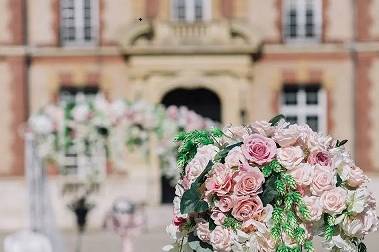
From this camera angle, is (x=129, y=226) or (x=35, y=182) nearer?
(x=129, y=226)

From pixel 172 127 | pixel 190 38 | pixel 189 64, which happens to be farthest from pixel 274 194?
pixel 190 38

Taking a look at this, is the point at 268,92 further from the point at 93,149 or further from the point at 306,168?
the point at 306,168

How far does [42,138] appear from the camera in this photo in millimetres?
16141

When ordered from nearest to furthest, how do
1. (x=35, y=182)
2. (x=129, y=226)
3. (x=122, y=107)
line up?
(x=129, y=226) → (x=122, y=107) → (x=35, y=182)

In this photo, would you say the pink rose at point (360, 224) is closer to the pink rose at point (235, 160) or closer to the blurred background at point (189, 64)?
the pink rose at point (235, 160)


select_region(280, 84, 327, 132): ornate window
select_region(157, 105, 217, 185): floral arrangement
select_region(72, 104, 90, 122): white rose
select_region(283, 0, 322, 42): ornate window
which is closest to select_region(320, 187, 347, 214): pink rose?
select_region(72, 104, 90, 122): white rose

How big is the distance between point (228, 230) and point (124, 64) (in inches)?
744

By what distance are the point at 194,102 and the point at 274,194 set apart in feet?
64.1

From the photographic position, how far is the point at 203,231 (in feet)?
16.7

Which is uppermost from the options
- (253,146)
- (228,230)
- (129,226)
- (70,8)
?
(70,8)

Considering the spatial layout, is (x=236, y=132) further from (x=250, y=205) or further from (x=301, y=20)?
(x=301, y=20)

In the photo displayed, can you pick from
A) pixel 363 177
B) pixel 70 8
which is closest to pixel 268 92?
pixel 70 8

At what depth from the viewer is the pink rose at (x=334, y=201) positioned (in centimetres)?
499

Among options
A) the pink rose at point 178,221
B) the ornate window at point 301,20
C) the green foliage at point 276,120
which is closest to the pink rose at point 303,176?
the green foliage at point 276,120
